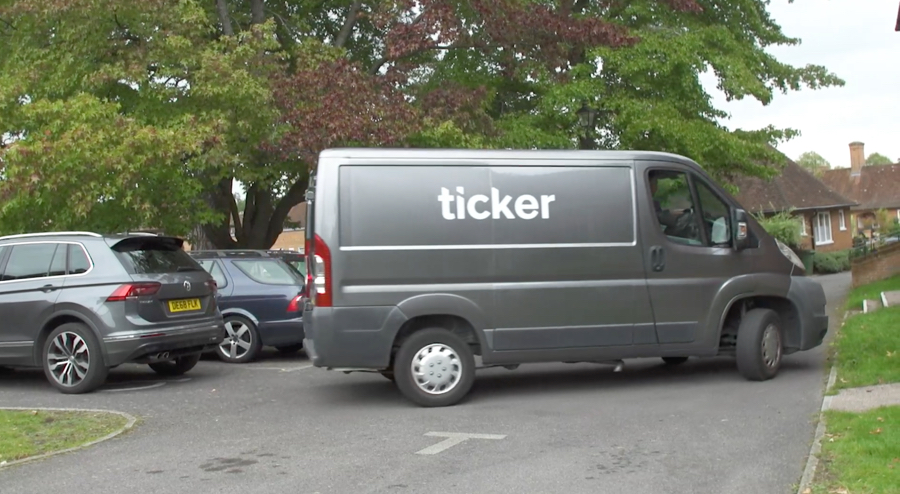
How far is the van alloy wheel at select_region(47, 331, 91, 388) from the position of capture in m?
10.9

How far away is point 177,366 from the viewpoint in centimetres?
1277

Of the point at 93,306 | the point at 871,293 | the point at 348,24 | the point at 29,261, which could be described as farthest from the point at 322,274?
the point at 871,293

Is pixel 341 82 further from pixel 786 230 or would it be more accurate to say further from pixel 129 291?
pixel 786 230

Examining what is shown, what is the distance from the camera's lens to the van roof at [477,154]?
9438 mm

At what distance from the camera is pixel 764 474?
6523mm

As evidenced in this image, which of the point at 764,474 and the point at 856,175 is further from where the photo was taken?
the point at 856,175

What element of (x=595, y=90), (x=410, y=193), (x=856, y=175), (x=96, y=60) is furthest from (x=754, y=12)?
(x=856, y=175)

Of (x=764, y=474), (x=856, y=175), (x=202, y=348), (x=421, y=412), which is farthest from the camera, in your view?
(x=856, y=175)

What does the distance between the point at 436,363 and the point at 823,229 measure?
51167 mm

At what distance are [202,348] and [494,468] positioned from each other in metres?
5.82

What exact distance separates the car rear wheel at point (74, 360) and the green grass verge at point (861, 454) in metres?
7.32

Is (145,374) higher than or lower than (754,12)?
lower

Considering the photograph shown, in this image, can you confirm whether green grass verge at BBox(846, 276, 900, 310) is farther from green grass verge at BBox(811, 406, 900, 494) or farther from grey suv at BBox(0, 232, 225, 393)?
grey suv at BBox(0, 232, 225, 393)

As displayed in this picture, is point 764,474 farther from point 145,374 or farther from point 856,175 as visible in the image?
point 856,175
